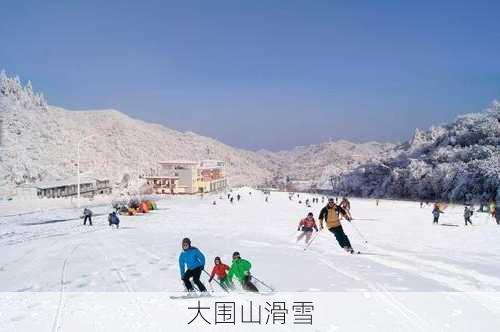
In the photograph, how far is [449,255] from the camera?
15102 millimetres

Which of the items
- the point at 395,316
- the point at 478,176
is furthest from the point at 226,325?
the point at 478,176

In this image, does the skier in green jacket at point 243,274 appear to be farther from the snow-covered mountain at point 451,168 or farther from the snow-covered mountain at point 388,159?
the snow-covered mountain at point 451,168

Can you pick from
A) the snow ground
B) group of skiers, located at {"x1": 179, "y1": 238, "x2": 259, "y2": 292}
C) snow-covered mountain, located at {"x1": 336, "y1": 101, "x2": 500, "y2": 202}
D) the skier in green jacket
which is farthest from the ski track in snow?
snow-covered mountain, located at {"x1": 336, "y1": 101, "x2": 500, "y2": 202}

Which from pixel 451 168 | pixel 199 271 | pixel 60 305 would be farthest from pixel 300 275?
pixel 451 168

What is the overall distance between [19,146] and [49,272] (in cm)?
10008

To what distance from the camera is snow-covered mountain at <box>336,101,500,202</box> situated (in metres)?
67.1

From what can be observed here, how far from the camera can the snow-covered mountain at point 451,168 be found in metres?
67.1

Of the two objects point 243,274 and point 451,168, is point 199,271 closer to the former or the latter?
point 243,274

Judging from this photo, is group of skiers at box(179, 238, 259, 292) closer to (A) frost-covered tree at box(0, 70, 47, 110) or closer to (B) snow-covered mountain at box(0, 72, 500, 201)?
(B) snow-covered mountain at box(0, 72, 500, 201)

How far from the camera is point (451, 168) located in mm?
74000

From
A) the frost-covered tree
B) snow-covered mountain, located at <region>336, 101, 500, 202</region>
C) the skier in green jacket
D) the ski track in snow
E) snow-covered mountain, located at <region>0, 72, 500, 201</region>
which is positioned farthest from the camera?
the frost-covered tree

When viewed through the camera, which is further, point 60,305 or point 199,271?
point 199,271

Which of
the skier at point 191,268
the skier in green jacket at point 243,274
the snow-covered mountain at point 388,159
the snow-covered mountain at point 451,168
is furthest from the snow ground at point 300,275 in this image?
the snow-covered mountain at point 451,168

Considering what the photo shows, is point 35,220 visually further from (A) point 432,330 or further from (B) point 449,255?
(A) point 432,330
